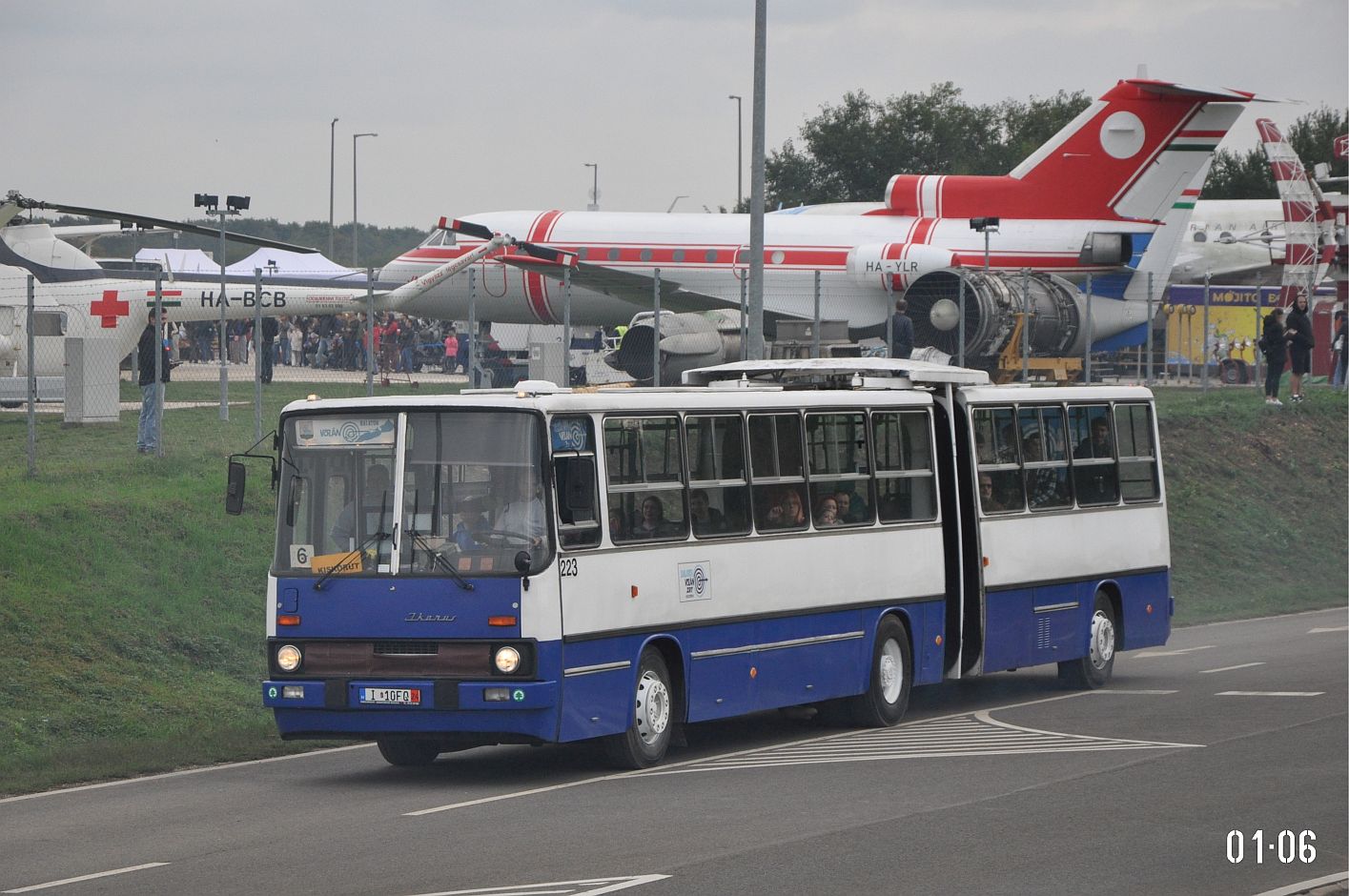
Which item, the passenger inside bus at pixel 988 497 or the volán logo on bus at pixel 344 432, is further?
the passenger inside bus at pixel 988 497

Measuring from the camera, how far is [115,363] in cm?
2862

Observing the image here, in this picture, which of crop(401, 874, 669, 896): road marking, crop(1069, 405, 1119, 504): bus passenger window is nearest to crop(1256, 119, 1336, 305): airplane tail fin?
crop(1069, 405, 1119, 504): bus passenger window

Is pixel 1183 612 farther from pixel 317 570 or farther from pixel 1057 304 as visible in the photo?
pixel 317 570

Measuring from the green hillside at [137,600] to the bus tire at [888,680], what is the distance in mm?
4478

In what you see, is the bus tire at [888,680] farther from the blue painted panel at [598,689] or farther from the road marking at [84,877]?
the road marking at [84,877]

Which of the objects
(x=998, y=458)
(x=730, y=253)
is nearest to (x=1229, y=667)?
(x=998, y=458)

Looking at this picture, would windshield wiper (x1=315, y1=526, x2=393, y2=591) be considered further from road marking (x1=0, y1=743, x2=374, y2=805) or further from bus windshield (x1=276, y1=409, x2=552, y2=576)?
road marking (x1=0, y1=743, x2=374, y2=805)

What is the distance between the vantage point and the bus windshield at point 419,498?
1377 cm

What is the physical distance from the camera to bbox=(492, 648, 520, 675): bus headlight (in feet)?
44.3

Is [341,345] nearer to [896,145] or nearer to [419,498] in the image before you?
[419,498]

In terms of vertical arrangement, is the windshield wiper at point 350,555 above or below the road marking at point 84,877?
above

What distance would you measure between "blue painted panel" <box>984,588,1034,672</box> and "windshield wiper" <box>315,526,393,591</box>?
6.52m

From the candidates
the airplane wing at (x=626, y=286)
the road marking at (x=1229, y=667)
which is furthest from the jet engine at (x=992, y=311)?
the road marking at (x=1229, y=667)

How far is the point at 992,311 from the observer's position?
35.2m
